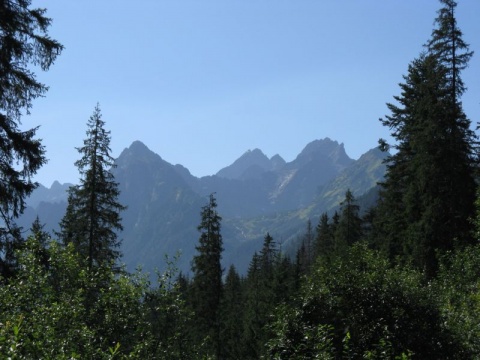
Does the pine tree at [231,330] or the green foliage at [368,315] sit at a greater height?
the green foliage at [368,315]

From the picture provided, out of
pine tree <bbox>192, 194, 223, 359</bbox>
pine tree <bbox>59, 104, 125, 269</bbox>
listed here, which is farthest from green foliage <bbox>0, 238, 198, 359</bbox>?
pine tree <bbox>192, 194, 223, 359</bbox>

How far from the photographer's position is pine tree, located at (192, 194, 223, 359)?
3691cm

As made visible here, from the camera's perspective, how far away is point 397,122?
121 ft

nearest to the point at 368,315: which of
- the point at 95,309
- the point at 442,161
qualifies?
the point at 95,309

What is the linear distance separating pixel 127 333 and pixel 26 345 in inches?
147

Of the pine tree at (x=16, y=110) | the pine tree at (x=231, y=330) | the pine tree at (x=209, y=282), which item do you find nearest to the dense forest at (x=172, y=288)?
the pine tree at (x=16, y=110)

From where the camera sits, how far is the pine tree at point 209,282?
36.9 metres

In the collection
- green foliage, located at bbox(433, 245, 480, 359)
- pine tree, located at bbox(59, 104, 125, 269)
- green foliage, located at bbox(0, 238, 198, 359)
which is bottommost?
green foliage, located at bbox(433, 245, 480, 359)

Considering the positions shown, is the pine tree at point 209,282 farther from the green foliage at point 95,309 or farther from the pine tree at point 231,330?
the green foliage at point 95,309

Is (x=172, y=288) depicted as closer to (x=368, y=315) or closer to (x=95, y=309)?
(x=95, y=309)

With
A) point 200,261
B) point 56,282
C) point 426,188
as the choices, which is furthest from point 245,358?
point 56,282

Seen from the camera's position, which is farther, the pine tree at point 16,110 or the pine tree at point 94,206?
the pine tree at point 94,206

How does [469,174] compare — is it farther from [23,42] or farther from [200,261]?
[23,42]

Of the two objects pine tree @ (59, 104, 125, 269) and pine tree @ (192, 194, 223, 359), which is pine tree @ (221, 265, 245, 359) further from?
pine tree @ (59, 104, 125, 269)
